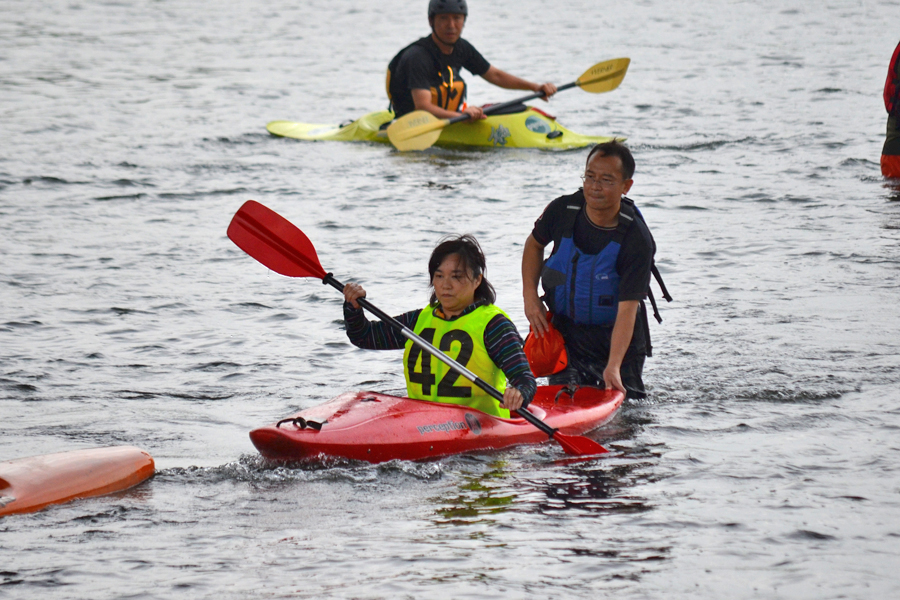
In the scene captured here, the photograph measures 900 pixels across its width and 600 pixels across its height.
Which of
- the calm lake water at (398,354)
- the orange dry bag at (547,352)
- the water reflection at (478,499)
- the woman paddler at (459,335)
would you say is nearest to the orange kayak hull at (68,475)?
the calm lake water at (398,354)

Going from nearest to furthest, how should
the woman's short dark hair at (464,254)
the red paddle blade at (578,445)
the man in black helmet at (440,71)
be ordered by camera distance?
the woman's short dark hair at (464,254), the red paddle blade at (578,445), the man in black helmet at (440,71)

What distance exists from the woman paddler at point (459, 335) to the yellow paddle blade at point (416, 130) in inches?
232

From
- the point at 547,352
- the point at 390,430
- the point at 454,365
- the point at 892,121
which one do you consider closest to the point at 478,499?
the point at 390,430

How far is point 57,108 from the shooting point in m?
14.2

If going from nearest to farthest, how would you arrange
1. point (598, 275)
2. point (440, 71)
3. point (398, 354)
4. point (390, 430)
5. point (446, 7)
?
point (390, 430) → point (598, 275) → point (398, 354) → point (446, 7) → point (440, 71)

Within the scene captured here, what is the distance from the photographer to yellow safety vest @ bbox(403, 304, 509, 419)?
4289mm

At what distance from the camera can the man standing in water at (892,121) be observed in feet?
27.5

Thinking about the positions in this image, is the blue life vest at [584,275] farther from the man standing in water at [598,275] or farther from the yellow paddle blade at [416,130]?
the yellow paddle blade at [416,130]

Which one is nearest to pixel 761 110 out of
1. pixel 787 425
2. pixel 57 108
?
pixel 57 108

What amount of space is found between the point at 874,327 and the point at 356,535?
346 cm

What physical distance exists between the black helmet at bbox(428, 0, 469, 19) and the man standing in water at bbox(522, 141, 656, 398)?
5175 millimetres

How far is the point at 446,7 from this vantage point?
9.62 meters

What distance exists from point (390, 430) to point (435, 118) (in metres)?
6.34

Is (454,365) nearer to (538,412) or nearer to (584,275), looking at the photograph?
(538,412)
